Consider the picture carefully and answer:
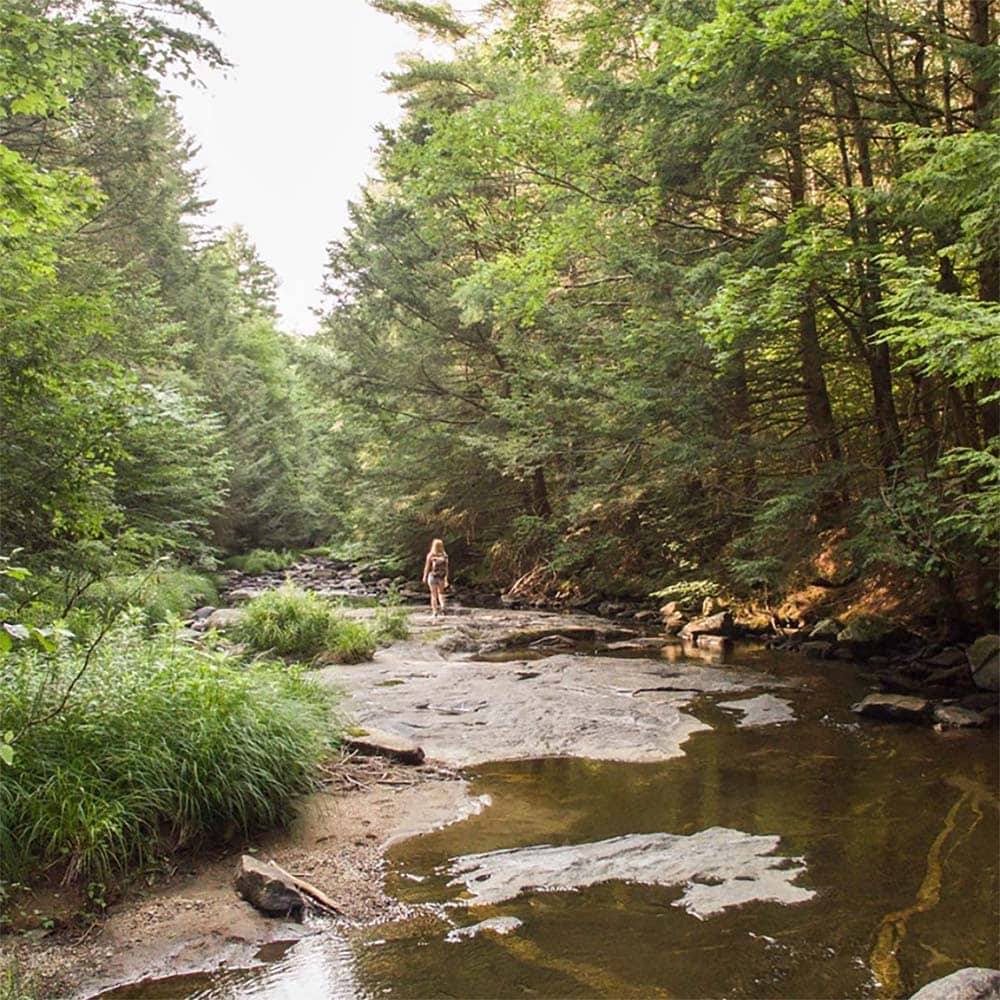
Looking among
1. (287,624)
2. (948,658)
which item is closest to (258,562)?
(287,624)

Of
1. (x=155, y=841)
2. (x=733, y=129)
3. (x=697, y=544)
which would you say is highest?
(x=733, y=129)

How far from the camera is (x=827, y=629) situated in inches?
481

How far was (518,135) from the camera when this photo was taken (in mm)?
11898

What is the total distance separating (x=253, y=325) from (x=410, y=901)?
141 ft

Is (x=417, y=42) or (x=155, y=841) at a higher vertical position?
(x=417, y=42)

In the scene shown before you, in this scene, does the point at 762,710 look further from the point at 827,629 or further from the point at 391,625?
the point at 391,625

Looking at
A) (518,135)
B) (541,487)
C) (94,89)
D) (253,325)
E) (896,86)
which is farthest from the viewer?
(253,325)

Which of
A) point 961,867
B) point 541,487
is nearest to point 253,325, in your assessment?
point 541,487

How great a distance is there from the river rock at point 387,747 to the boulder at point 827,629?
7.92 meters

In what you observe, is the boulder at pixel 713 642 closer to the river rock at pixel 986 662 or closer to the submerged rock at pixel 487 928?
the river rock at pixel 986 662

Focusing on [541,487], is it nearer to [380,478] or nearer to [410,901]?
[380,478]

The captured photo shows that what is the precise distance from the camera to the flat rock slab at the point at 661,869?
4219mm

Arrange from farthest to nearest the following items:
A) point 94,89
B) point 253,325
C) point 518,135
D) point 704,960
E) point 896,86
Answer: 1. point 253,325
2. point 94,89
3. point 518,135
4. point 896,86
5. point 704,960

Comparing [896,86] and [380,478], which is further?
[380,478]
